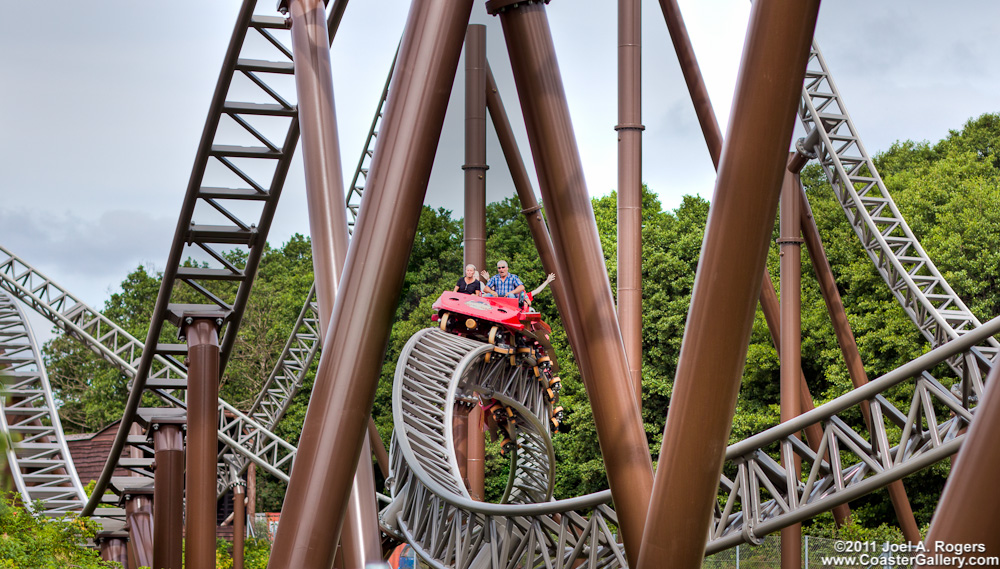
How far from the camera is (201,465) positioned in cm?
733

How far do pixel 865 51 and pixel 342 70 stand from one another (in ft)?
61.1

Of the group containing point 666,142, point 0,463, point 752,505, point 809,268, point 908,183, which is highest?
point 666,142

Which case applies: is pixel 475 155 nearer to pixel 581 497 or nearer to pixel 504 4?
pixel 581 497

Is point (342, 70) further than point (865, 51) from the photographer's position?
Yes

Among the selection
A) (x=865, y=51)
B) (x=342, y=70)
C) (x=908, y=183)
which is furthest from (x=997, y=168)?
(x=342, y=70)

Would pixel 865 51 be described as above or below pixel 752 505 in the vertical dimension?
above

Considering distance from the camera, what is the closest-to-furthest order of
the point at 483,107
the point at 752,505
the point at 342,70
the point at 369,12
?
the point at 752,505 → the point at 483,107 → the point at 369,12 → the point at 342,70

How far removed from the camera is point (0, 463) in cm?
121

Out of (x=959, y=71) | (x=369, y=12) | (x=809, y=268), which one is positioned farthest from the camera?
(x=369, y=12)

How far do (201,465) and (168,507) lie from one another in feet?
6.49

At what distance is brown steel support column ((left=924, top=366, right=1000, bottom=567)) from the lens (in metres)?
2.00

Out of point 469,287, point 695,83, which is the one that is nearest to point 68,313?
point 469,287

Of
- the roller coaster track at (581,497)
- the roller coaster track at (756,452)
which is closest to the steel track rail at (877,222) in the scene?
the roller coaster track at (756,452)

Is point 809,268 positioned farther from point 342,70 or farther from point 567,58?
point 342,70
